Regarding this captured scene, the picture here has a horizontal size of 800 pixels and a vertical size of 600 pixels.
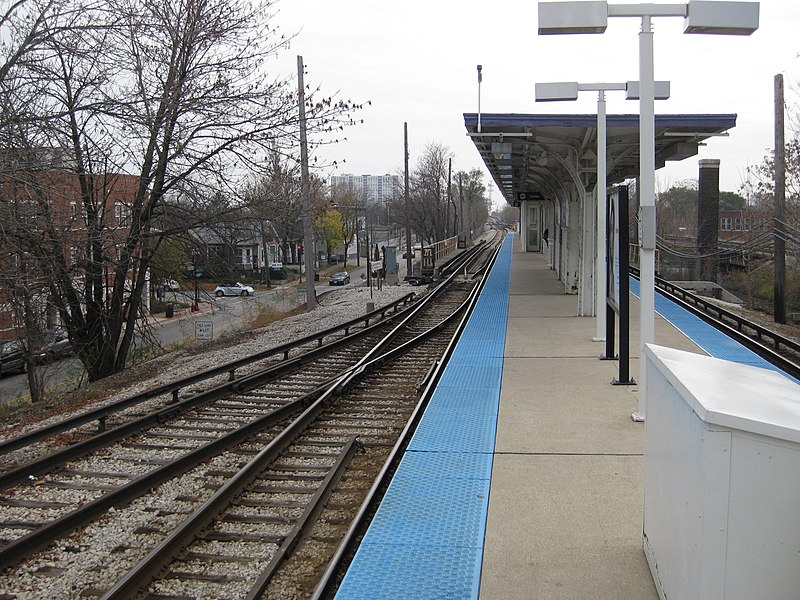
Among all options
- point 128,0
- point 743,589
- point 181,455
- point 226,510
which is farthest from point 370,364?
point 743,589

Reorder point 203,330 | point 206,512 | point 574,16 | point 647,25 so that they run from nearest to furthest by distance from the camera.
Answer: point 206,512 < point 574,16 < point 647,25 < point 203,330

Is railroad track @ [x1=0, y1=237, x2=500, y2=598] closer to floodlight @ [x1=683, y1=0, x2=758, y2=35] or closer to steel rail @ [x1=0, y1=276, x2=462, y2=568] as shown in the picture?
steel rail @ [x1=0, y1=276, x2=462, y2=568]

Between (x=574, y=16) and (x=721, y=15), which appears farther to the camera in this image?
(x=574, y=16)

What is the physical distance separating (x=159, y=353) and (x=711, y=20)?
1398cm

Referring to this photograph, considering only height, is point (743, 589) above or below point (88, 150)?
below

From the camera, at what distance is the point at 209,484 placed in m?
6.04

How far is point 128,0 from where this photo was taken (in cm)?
1210

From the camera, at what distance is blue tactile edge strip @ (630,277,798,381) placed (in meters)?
9.43

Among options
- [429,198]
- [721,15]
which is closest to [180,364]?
[721,15]

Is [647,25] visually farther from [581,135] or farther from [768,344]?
[768,344]

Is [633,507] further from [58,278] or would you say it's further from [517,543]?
[58,278]

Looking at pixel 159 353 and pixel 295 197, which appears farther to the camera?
pixel 159 353

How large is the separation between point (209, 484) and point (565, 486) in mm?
2946

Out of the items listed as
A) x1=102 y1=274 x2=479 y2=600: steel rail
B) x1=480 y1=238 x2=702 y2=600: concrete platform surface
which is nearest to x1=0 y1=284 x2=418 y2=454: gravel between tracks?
x1=102 y1=274 x2=479 y2=600: steel rail
